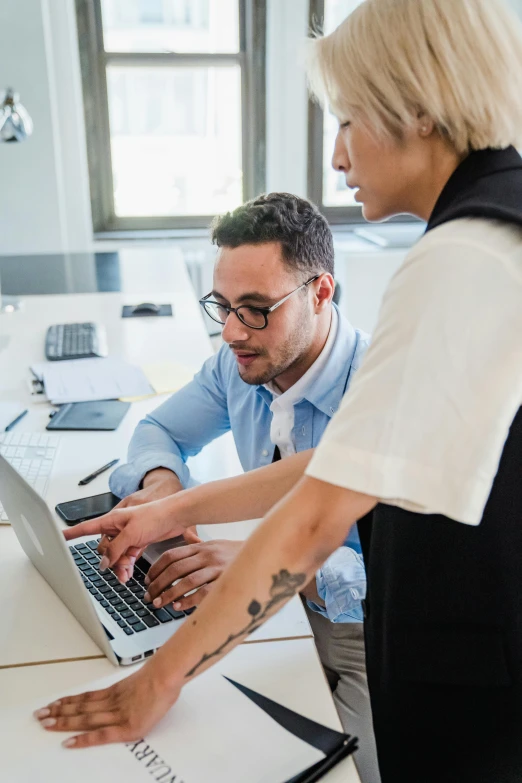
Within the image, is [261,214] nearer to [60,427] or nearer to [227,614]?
[60,427]

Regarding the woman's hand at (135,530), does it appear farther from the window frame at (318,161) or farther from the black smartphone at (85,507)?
the window frame at (318,161)

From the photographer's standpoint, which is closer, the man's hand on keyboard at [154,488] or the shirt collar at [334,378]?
the man's hand on keyboard at [154,488]

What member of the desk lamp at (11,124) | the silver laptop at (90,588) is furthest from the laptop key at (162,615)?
the desk lamp at (11,124)

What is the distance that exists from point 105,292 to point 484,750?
7.68ft

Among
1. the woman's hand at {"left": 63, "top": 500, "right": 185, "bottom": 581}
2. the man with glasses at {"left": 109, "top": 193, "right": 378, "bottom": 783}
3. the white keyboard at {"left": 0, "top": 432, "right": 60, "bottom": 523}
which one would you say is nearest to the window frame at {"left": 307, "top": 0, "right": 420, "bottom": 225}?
the man with glasses at {"left": 109, "top": 193, "right": 378, "bottom": 783}

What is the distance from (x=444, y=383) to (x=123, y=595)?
607 millimetres

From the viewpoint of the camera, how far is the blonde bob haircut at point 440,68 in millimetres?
697

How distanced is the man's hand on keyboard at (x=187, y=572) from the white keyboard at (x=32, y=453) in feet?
1.45

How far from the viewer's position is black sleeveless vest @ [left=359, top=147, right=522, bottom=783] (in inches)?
31.1

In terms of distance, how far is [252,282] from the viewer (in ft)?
4.60

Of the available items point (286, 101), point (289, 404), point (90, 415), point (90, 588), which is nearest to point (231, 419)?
point (289, 404)

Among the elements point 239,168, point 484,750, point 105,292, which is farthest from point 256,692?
point 239,168

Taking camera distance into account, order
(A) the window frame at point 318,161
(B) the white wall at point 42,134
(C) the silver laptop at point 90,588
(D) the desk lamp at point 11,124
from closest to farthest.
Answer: (C) the silver laptop at point 90,588
(D) the desk lamp at point 11,124
(B) the white wall at point 42,134
(A) the window frame at point 318,161

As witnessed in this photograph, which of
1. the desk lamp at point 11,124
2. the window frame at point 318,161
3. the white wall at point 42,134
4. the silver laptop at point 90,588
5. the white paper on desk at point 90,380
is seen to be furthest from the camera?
the window frame at point 318,161
